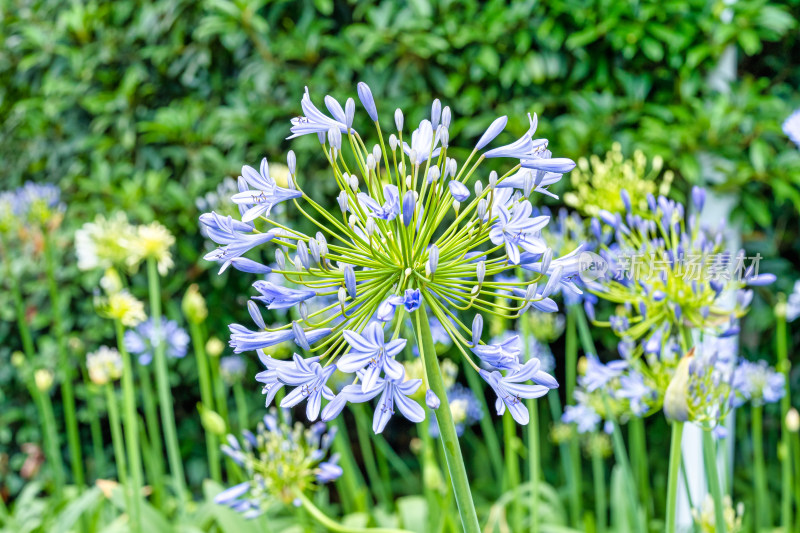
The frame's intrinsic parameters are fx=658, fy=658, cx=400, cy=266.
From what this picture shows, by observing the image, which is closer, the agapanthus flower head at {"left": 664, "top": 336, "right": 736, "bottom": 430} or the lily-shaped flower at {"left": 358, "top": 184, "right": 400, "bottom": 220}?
the lily-shaped flower at {"left": 358, "top": 184, "right": 400, "bottom": 220}

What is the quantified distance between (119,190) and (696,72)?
3.60 m

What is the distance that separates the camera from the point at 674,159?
3.53 meters

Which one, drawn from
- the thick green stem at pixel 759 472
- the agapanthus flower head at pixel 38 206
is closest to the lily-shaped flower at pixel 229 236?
the agapanthus flower head at pixel 38 206

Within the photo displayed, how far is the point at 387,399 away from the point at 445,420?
0.13 meters

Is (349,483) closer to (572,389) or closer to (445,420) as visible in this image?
(572,389)

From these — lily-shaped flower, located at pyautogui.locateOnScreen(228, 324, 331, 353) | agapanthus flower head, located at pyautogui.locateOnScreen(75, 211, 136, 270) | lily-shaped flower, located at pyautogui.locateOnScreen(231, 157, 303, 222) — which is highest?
lily-shaped flower, located at pyautogui.locateOnScreen(231, 157, 303, 222)

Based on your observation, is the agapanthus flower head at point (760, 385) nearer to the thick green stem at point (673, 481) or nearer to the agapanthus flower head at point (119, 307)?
the thick green stem at point (673, 481)

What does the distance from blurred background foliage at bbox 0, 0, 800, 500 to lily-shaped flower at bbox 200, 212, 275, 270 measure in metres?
2.63

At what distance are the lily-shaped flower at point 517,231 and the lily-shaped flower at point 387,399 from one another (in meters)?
0.26

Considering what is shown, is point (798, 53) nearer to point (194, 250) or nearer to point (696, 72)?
point (696, 72)

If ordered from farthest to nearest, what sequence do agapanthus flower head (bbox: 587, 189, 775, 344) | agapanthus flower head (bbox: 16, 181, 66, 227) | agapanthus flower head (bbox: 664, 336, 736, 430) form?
agapanthus flower head (bbox: 16, 181, 66, 227), agapanthus flower head (bbox: 587, 189, 775, 344), agapanthus flower head (bbox: 664, 336, 736, 430)

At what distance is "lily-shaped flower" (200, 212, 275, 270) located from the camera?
1.08 m

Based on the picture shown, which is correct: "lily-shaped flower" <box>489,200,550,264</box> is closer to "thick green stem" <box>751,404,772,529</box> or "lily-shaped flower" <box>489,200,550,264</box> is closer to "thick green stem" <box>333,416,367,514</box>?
"thick green stem" <box>333,416,367,514</box>

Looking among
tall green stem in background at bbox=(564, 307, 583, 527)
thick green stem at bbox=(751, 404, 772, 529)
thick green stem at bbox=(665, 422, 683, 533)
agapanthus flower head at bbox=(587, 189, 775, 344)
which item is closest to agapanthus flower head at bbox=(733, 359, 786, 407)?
thick green stem at bbox=(751, 404, 772, 529)
